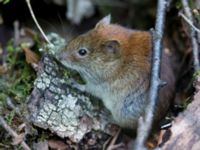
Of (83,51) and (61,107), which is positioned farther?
(83,51)

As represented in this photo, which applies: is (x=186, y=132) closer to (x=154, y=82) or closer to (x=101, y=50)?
(x=154, y=82)

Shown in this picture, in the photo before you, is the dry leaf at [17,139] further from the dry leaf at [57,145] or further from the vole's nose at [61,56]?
the vole's nose at [61,56]

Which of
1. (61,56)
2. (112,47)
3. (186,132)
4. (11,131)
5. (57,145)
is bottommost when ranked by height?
(186,132)

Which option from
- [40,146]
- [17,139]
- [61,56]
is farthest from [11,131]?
[61,56]

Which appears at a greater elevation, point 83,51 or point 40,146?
point 83,51

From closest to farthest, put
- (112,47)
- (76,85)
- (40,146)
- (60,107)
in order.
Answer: (40,146) < (60,107) < (112,47) < (76,85)

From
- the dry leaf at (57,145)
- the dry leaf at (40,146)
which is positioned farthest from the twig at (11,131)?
the dry leaf at (57,145)

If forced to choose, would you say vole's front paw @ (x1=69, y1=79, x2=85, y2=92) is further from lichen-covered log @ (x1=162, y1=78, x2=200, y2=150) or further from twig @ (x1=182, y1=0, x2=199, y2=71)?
lichen-covered log @ (x1=162, y1=78, x2=200, y2=150)

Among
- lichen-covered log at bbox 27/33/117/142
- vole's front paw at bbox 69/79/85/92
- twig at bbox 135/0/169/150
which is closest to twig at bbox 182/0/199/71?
twig at bbox 135/0/169/150
